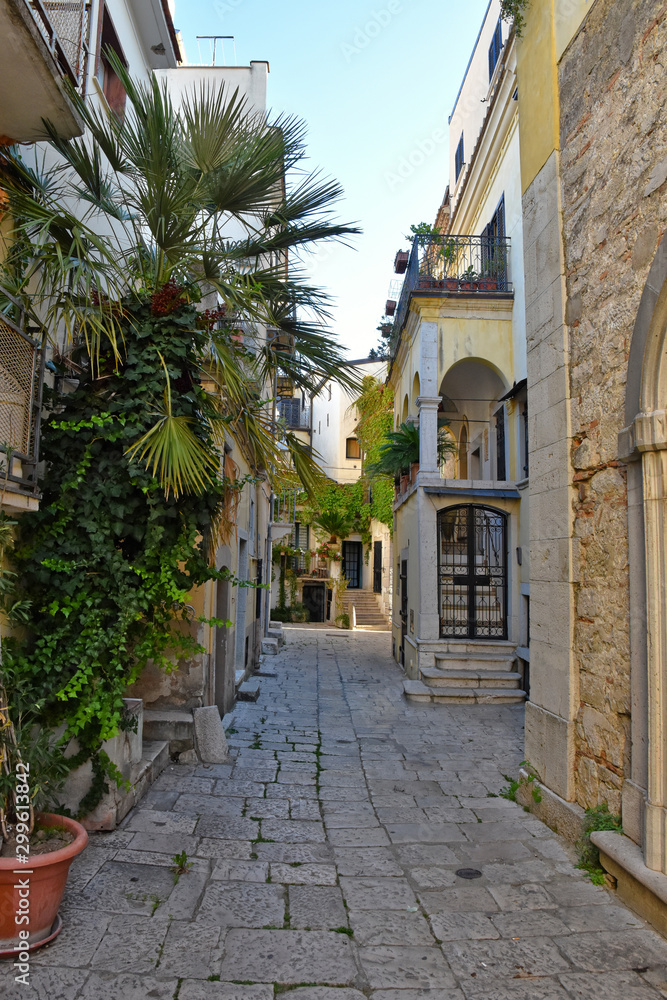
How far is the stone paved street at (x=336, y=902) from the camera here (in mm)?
2973

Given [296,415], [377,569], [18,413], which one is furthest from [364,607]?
[18,413]

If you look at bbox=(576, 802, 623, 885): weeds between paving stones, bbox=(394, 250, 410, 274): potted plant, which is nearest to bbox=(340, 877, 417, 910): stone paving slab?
bbox=(576, 802, 623, 885): weeds between paving stones

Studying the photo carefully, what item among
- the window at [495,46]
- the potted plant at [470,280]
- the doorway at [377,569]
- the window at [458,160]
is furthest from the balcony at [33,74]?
the doorway at [377,569]

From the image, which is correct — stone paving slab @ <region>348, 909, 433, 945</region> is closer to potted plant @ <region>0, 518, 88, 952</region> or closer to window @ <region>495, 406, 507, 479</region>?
potted plant @ <region>0, 518, 88, 952</region>

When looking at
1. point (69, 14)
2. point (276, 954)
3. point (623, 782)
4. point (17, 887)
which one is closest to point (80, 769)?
point (17, 887)

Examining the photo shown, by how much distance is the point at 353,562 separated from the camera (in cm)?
3055

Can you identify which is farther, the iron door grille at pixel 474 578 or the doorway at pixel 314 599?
the doorway at pixel 314 599

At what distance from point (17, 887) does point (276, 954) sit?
123cm

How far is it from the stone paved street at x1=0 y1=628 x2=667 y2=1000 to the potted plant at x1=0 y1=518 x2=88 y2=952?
137 millimetres

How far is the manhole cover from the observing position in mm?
4098

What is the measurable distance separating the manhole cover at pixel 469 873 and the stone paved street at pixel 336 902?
1.8 inches

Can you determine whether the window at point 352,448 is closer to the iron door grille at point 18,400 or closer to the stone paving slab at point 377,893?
the iron door grille at point 18,400

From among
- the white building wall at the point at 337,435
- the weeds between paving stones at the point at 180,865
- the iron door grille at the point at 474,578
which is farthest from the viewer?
the white building wall at the point at 337,435

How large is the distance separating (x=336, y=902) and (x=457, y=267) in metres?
11.9
